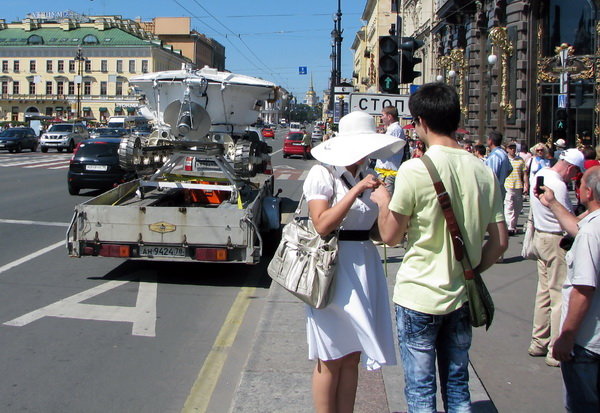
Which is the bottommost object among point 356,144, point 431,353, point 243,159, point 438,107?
point 431,353

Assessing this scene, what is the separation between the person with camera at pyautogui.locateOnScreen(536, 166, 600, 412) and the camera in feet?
11.2

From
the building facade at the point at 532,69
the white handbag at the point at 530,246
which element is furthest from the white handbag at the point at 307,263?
the building facade at the point at 532,69

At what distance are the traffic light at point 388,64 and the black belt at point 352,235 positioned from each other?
7.24 meters

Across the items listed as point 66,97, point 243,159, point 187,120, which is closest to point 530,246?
point 243,159

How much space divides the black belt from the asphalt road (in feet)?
→ 6.12

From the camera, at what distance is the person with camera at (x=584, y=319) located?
3418mm

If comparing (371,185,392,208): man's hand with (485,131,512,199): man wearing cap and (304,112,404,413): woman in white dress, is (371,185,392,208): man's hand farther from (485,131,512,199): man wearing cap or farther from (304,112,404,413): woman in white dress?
(485,131,512,199): man wearing cap

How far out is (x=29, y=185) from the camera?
20984mm

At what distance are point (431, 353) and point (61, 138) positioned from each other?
43.2 m

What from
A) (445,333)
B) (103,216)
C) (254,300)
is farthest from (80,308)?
(445,333)

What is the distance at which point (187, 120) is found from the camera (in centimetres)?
1048

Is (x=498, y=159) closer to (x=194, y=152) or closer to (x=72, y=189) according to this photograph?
(x=194, y=152)

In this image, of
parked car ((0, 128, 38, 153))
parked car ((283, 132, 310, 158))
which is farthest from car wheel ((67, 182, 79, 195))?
parked car ((0, 128, 38, 153))

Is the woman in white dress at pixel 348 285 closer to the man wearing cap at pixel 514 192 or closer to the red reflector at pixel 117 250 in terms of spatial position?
the red reflector at pixel 117 250
